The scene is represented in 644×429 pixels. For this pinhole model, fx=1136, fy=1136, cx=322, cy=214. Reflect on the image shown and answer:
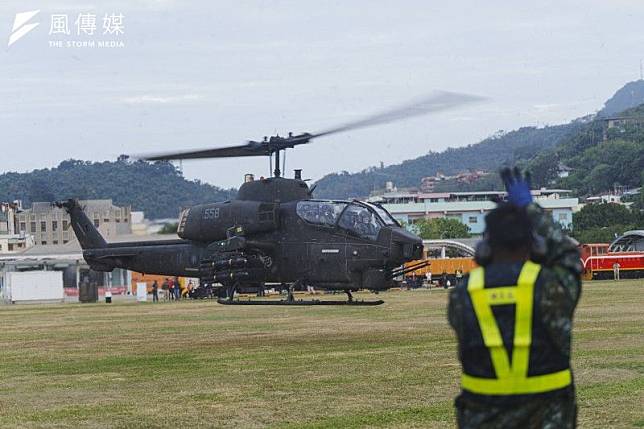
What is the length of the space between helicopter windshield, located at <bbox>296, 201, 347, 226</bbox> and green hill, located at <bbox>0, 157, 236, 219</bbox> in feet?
13.3

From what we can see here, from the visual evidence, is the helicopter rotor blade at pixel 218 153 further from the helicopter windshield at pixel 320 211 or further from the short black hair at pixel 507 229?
the short black hair at pixel 507 229

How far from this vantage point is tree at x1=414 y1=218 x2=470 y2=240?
126625 millimetres

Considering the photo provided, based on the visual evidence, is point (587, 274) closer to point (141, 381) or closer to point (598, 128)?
point (141, 381)

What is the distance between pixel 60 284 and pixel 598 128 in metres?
129

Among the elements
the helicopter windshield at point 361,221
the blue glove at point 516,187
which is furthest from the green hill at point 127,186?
the blue glove at point 516,187

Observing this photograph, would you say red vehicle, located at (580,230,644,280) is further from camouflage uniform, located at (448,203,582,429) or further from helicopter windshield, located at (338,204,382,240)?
camouflage uniform, located at (448,203,582,429)

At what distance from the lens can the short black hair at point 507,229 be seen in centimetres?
586

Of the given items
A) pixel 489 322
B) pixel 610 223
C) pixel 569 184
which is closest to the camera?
pixel 489 322

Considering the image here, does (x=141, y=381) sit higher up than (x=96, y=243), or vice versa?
(x=96, y=243)

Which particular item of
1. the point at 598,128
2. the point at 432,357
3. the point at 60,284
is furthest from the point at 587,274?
the point at 598,128

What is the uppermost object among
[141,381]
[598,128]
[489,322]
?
[598,128]

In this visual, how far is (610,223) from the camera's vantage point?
124 m

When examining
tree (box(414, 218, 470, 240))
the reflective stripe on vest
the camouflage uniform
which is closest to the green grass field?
the camouflage uniform

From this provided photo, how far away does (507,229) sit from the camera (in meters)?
5.87
